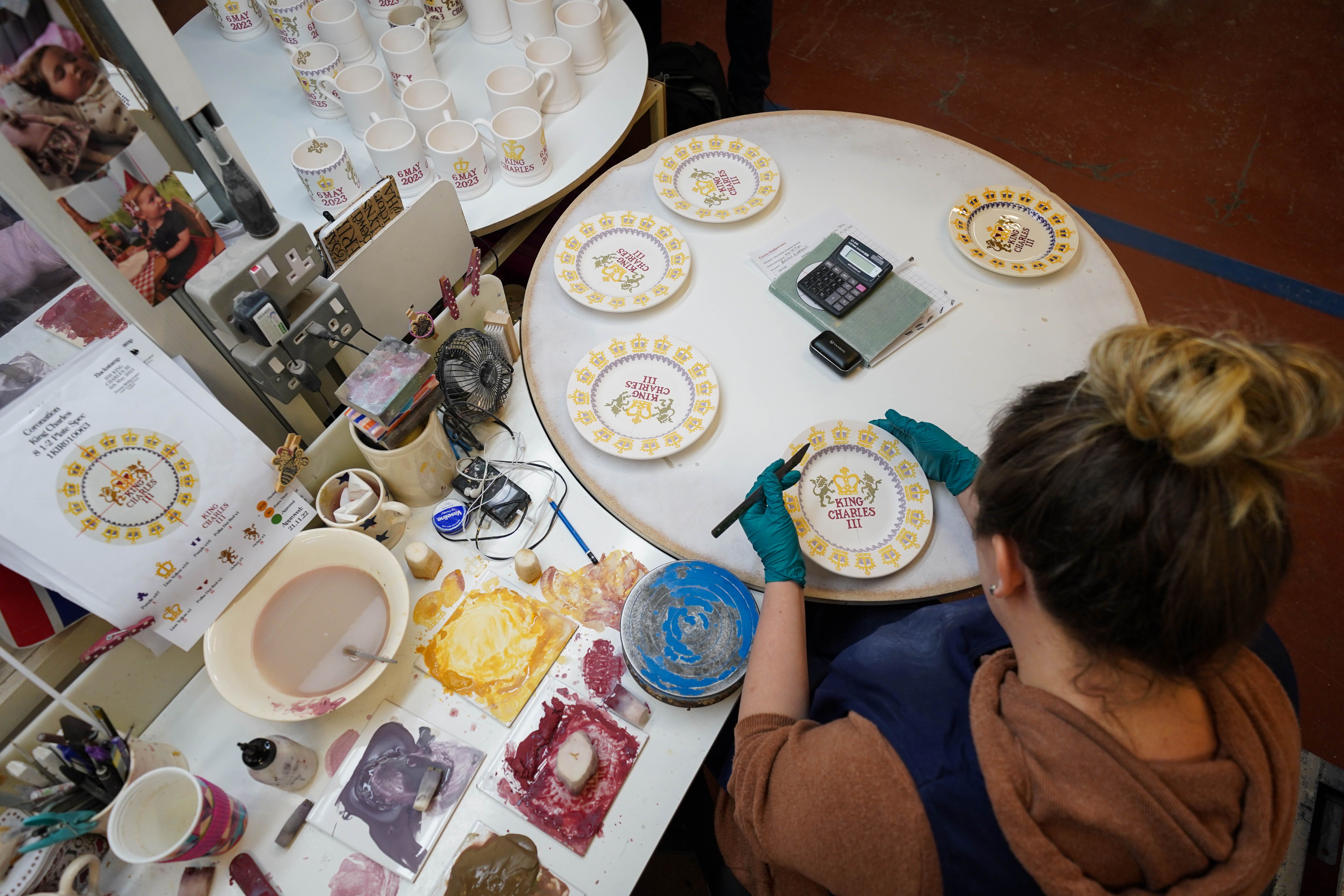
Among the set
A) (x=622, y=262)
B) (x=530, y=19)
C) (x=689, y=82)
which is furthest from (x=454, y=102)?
(x=689, y=82)

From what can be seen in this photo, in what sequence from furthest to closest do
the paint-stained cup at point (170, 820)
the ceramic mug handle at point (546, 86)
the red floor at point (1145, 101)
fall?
the red floor at point (1145, 101) < the ceramic mug handle at point (546, 86) < the paint-stained cup at point (170, 820)

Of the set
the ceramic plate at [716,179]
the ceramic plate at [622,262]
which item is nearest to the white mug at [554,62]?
the ceramic plate at [716,179]

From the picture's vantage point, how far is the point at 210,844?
948 mm

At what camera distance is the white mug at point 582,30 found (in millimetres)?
1767

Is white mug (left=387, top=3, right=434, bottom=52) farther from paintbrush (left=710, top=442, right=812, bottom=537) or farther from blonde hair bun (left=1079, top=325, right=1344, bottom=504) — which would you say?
blonde hair bun (left=1079, top=325, right=1344, bottom=504)

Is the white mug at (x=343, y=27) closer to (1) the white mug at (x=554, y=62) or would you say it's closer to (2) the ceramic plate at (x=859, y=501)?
(1) the white mug at (x=554, y=62)

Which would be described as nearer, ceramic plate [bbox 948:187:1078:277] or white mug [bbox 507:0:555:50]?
ceramic plate [bbox 948:187:1078:277]

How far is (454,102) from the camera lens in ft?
5.59

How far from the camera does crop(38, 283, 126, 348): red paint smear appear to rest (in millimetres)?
950

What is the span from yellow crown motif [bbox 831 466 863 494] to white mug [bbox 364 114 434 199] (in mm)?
1097

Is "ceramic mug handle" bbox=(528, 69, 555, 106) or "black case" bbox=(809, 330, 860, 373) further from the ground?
"ceramic mug handle" bbox=(528, 69, 555, 106)

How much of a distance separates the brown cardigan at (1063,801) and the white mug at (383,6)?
2117mm

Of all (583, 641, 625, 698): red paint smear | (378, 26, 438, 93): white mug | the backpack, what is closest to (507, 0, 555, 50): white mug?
(378, 26, 438, 93): white mug

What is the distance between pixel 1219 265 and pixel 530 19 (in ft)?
8.67
